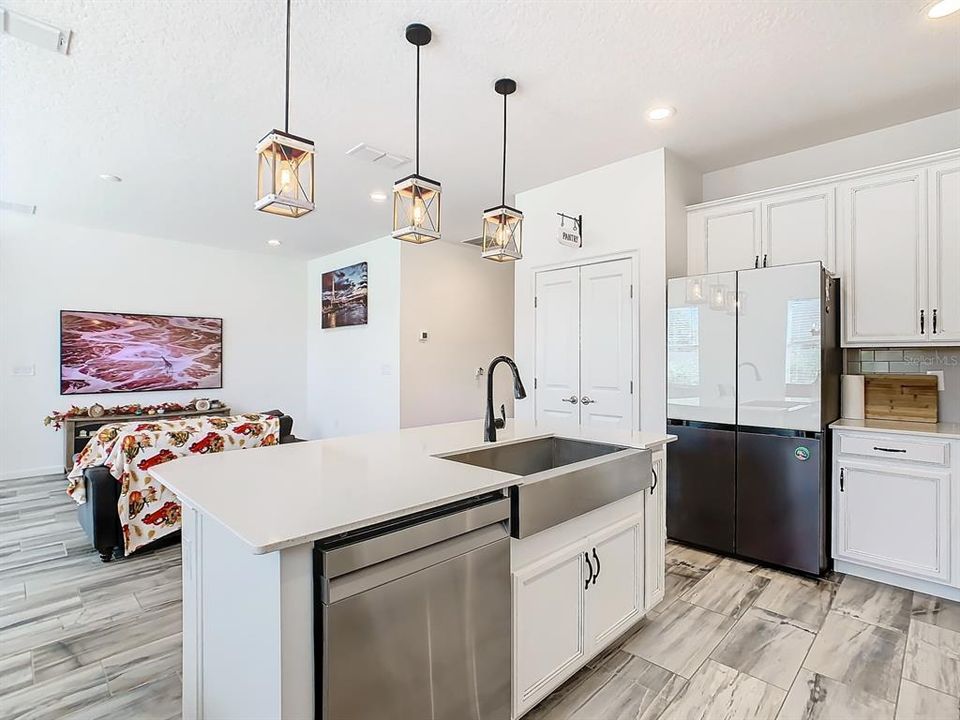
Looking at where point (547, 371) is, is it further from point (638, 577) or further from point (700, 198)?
point (638, 577)

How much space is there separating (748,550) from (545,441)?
1.58 metres

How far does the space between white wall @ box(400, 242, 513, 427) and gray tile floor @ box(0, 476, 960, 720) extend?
324 cm

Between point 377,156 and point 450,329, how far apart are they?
2.88 metres

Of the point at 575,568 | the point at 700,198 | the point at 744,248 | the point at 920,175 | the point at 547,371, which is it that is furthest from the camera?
the point at 547,371

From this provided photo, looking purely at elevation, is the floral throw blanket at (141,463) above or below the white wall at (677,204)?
below

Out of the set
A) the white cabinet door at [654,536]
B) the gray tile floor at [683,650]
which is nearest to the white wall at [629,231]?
the white cabinet door at [654,536]

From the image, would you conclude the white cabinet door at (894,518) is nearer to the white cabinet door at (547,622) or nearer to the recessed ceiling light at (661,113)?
the white cabinet door at (547,622)

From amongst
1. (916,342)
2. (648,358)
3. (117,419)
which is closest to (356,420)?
(117,419)

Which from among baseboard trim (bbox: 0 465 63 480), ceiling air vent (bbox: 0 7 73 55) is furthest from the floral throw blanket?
baseboard trim (bbox: 0 465 63 480)

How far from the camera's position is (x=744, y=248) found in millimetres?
3400

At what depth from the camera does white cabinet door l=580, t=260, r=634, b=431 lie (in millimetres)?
3643

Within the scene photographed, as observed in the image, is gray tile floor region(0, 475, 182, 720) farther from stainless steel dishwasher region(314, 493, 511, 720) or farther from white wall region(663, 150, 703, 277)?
white wall region(663, 150, 703, 277)

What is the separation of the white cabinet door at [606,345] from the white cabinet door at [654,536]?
1220mm

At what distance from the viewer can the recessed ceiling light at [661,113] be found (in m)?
2.89
